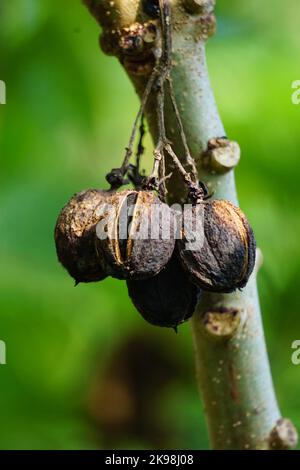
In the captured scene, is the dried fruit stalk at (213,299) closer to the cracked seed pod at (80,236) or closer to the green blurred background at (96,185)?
the cracked seed pod at (80,236)

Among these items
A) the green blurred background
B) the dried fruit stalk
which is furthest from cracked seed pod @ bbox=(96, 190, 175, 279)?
the green blurred background

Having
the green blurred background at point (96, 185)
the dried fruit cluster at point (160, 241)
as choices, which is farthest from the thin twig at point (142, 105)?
the green blurred background at point (96, 185)

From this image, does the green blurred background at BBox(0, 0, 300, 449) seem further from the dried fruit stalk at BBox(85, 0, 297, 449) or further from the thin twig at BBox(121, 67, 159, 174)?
the thin twig at BBox(121, 67, 159, 174)

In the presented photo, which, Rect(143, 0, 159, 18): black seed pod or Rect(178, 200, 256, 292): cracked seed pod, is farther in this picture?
Rect(143, 0, 159, 18): black seed pod

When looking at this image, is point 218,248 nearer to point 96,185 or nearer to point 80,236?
point 80,236

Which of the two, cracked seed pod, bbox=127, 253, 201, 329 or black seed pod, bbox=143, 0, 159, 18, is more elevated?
black seed pod, bbox=143, 0, 159, 18

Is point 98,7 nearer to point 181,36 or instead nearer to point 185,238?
point 181,36
